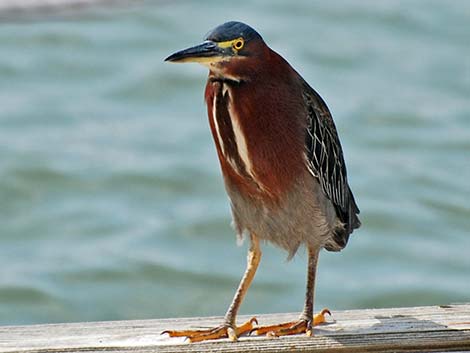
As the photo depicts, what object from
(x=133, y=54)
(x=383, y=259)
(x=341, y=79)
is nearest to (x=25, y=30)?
(x=133, y=54)

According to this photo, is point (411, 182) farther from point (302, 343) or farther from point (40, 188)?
point (302, 343)

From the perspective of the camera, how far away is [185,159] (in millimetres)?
10055

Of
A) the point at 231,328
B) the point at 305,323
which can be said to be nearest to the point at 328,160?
the point at 305,323

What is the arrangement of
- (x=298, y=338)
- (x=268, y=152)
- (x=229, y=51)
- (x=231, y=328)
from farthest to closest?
1. (x=268, y=152)
2. (x=231, y=328)
3. (x=229, y=51)
4. (x=298, y=338)

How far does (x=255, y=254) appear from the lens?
4.57 m

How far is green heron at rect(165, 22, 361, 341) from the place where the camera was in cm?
405

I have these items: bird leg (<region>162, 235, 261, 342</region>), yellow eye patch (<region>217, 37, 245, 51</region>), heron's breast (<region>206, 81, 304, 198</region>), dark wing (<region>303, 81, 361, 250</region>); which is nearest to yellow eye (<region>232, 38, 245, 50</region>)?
yellow eye patch (<region>217, 37, 245, 51</region>)

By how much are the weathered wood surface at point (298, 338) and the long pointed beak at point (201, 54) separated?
876 millimetres

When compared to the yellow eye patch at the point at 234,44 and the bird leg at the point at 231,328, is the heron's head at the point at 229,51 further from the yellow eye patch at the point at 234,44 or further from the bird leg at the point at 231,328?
the bird leg at the point at 231,328

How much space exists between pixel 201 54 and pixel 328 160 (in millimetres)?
869

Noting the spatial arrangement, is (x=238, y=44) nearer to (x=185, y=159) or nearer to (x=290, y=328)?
(x=290, y=328)

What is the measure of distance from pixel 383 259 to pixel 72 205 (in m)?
2.51

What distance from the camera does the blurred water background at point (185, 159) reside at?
8.35m

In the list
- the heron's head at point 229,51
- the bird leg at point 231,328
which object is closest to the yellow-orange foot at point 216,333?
the bird leg at point 231,328
